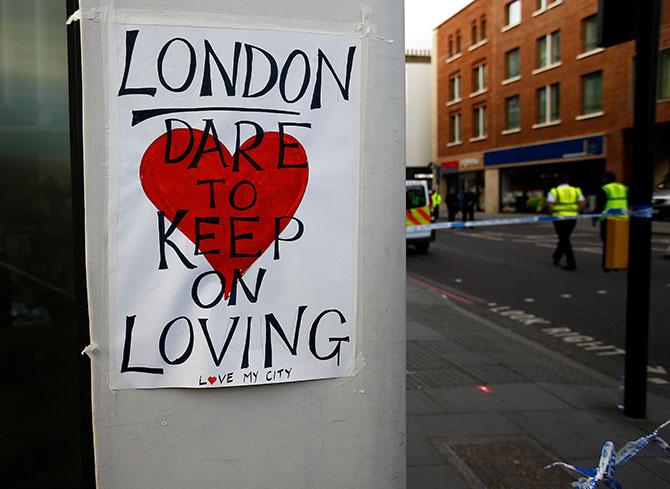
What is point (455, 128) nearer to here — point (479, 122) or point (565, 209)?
point (479, 122)

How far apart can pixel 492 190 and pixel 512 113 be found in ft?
16.4

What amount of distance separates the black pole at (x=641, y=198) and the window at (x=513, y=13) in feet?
102

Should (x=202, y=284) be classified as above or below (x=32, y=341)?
above

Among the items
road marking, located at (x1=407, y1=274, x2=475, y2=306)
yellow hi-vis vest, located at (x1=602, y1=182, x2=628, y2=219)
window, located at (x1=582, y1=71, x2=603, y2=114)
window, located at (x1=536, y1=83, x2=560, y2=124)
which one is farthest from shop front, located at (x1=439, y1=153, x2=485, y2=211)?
road marking, located at (x1=407, y1=274, x2=475, y2=306)

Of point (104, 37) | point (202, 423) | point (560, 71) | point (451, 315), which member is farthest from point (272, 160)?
point (560, 71)

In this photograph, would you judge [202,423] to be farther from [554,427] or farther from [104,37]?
[554,427]

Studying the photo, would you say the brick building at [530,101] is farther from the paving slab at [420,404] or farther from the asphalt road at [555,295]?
the paving slab at [420,404]

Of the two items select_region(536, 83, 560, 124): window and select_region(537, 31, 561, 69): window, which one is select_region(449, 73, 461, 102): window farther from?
select_region(537, 31, 561, 69): window

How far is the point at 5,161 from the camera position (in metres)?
2.00

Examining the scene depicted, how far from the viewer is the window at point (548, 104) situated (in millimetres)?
30734

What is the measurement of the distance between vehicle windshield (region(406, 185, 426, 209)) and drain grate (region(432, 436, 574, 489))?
1323cm

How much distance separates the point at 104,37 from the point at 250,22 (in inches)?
16.2

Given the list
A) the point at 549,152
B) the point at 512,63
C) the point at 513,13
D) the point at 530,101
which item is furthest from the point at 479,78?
the point at 549,152

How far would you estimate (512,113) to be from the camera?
113 ft
